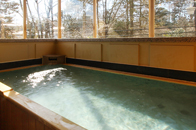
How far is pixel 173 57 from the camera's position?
3482 millimetres

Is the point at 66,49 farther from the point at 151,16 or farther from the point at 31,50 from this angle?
the point at 151,16

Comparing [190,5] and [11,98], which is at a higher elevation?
[190,5]

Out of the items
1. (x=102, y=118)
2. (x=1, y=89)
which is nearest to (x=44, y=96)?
(x=1, y=89)

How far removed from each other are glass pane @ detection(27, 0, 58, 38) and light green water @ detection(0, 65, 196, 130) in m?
3.19

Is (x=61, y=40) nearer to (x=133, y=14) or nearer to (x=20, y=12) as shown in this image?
(x=20, y=12)

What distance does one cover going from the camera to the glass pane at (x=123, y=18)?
445 cm

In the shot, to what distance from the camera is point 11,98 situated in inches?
55.2

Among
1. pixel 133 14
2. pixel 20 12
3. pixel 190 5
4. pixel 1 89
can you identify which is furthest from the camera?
pixel 20 12

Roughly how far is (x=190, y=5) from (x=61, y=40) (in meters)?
4.33

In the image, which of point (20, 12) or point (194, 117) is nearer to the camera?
point (194, 117)

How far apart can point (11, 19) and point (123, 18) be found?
357cm

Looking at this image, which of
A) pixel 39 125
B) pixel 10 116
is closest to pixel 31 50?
pixel 10 116

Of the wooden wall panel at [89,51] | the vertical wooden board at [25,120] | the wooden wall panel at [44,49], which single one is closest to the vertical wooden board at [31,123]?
the vertical wooden board at [25,120]

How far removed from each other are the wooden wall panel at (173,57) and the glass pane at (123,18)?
90cm
